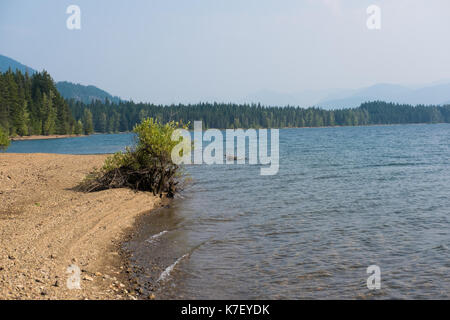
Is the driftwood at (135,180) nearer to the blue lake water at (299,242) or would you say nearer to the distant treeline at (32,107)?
the blue lake water at (299,242)

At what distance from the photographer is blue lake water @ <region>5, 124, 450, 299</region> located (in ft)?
37.8

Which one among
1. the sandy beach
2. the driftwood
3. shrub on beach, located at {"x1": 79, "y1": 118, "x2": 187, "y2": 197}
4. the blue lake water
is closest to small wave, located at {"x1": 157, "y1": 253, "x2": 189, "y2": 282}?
the blue lake water

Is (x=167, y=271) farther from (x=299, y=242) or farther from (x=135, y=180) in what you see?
(x=135, y=180)

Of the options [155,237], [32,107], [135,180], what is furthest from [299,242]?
[32,107]

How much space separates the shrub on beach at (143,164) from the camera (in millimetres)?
23609

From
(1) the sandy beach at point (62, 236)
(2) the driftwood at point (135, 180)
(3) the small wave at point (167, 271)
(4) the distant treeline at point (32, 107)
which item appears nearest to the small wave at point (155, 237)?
(1) the sandy beach at point (62, 236)

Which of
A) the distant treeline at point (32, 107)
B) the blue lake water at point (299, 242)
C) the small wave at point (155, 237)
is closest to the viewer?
the blue lake water at point (299, 242)

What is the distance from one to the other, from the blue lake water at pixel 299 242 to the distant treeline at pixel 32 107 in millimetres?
101888

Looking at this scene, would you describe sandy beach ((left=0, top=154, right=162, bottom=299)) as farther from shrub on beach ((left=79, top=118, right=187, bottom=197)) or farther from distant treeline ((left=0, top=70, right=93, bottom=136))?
distant treeline ((left=0, top=70, right=93, bottom=136))

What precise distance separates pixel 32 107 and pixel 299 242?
13797 centimetres

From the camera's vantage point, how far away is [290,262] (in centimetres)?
1352

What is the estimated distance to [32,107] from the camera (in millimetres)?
133125
